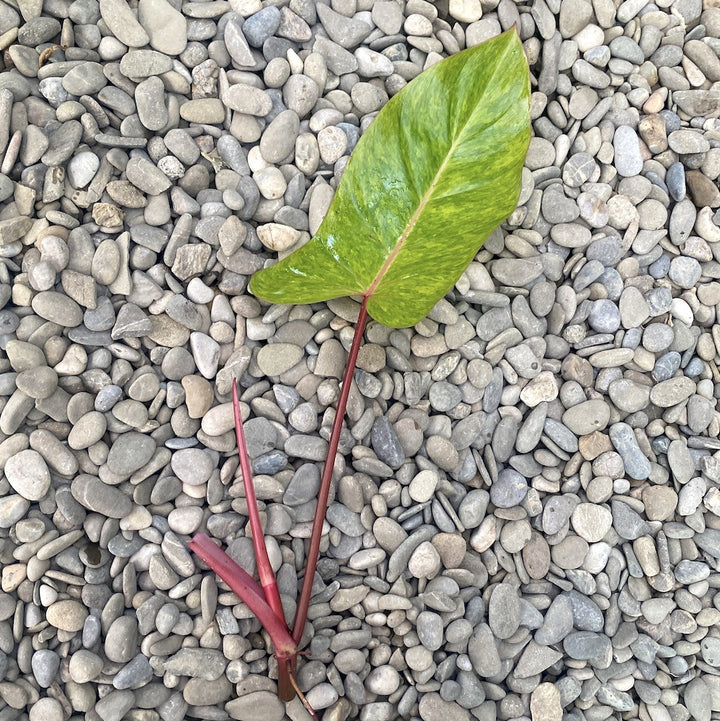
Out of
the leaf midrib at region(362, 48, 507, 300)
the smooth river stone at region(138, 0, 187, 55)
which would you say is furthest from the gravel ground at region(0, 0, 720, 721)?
the leaf midrib at region(362, 48, 507, 300)

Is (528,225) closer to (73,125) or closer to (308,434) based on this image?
(308,434)

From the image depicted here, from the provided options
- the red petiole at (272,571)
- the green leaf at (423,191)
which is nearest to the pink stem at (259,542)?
the red petiole at (272,571)

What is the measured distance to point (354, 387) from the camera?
1.20 metres

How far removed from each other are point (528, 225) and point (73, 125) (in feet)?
→ 2.67

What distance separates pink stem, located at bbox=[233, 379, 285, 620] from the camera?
1.05 m

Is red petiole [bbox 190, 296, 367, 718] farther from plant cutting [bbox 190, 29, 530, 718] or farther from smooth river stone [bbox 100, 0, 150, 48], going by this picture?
smooth river stone [bbox 100, 0, 150, 48]

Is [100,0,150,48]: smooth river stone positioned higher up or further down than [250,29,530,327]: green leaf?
higher up

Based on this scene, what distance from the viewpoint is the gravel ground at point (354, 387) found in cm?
109

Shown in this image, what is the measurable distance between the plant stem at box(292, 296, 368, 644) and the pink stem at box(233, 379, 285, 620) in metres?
0.04

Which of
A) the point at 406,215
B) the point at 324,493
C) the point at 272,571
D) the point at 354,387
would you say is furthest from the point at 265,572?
the point at 406,215

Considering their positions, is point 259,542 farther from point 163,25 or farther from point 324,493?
point 163,25

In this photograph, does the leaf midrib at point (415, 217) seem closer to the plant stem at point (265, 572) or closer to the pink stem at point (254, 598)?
the plant stem at point (265, 572)

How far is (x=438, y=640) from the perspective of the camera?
1.13m

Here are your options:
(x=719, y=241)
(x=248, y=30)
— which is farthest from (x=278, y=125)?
(x=719, y=241)
